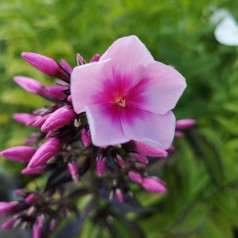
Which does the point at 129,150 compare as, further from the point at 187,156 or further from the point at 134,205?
the point at 187,156

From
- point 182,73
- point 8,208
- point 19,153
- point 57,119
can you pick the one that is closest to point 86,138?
point 57,119

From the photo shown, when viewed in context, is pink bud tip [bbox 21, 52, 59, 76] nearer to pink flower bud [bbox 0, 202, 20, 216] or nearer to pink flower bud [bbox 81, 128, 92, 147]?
pink flower bud [bbox 81, 128, 92, 147]

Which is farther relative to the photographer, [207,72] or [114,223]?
[207,72]

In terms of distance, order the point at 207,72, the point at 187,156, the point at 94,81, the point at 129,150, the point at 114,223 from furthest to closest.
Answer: the point at 207,72 → the point at 187,156 → the point at 114,223 → the point at 129,150 → the point at 94,81

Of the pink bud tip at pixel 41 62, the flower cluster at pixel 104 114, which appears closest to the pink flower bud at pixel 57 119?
the flower cluster at pixel 104 114

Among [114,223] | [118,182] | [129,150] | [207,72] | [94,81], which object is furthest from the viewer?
[207,72]

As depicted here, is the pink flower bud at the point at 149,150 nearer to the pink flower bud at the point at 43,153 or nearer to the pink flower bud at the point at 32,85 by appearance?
the pink flower bud at the point at 43,153

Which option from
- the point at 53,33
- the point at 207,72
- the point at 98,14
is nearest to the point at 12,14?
the point at 53,33

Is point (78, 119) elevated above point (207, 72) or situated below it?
above
